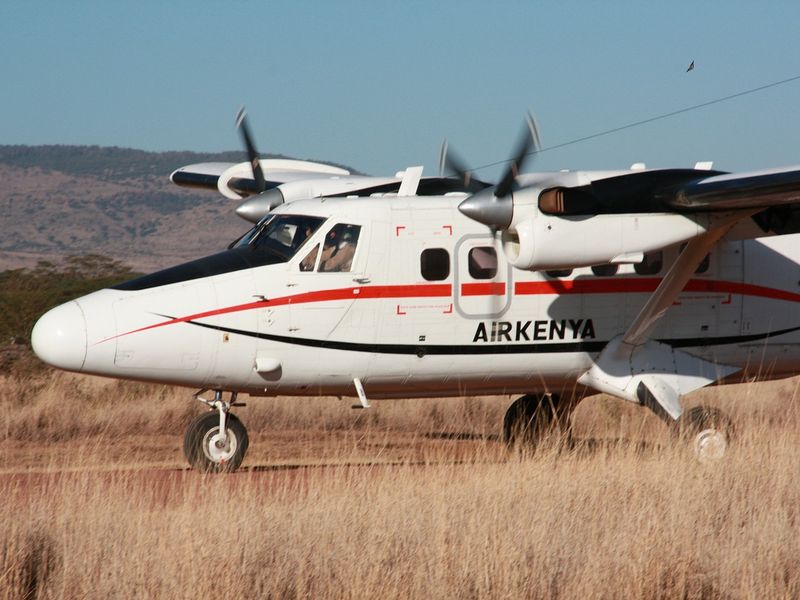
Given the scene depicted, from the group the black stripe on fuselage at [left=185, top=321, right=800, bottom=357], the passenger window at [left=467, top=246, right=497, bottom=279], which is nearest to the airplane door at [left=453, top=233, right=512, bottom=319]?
the passenger window at [left=467, top=246, right=497, bottom=279]

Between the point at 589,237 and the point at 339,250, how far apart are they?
8.50 ft

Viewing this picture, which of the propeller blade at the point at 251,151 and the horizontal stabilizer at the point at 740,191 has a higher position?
the propeller blade at the point at 251,151

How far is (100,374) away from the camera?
11.7 m

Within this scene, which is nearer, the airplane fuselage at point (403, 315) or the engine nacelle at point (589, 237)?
the engine nacelle at point (589, 237)

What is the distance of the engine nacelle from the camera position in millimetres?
11523

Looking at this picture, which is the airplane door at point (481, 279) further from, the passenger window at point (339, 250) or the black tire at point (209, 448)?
the black tire at point (209, 448)

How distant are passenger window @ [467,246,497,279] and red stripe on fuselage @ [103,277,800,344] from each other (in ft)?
0.35

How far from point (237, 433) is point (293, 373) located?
2.91 feet

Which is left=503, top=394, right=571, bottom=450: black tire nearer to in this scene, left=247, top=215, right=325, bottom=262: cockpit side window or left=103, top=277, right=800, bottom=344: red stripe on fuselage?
left=103, top=277, right=800, bottom=344: red stripe on fuselage

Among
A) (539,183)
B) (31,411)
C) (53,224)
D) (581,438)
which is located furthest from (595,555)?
(53,224)

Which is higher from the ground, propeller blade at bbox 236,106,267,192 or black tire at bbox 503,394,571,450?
propeller blade at bbox 236,106,267,192

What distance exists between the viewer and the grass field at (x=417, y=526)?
7223mm

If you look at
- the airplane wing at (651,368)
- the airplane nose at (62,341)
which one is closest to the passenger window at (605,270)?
the airplane wing at (651,368)

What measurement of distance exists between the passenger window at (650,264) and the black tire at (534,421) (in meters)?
2.09
